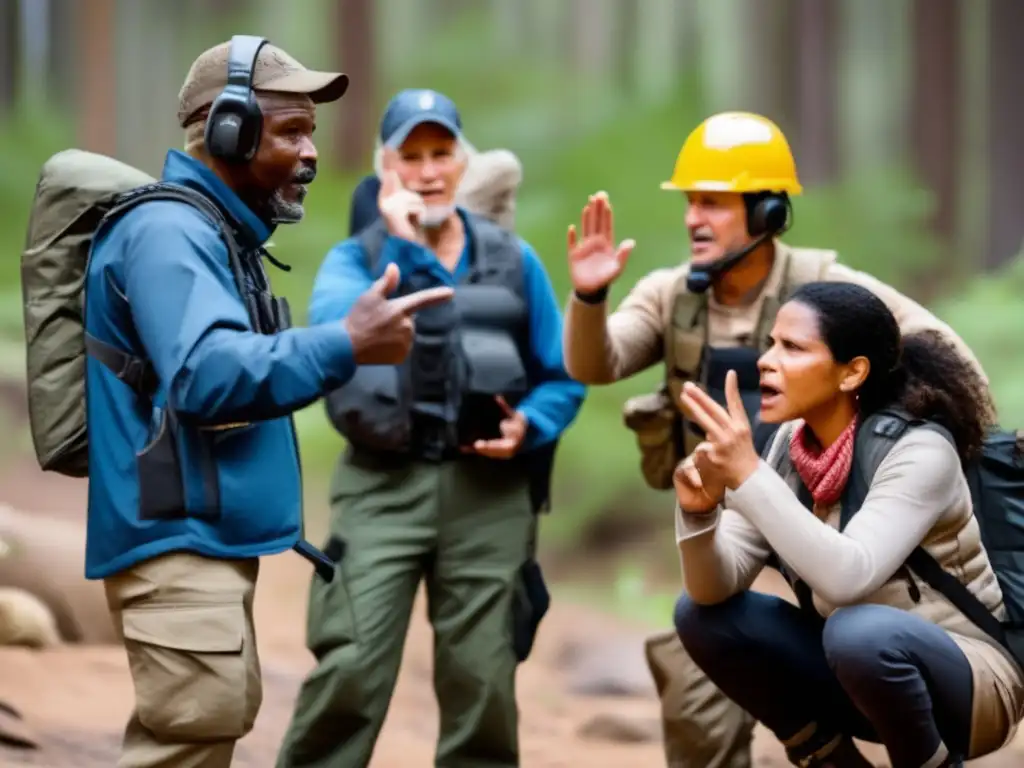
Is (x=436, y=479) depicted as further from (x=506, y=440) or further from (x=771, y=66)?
(x=771, y=66)

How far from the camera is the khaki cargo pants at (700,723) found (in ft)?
15.0

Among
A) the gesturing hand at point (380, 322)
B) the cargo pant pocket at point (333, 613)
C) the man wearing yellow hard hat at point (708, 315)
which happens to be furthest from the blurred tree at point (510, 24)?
the gesturing hand at point (380, 322)

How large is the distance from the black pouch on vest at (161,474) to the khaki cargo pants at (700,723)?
71.6 inches

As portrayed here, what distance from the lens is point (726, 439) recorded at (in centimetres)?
352

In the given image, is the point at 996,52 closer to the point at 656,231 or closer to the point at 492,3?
the point at 656,231

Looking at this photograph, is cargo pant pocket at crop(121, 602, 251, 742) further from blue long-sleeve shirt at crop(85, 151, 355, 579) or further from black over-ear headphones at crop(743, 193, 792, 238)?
black over-ear headphones at crop(743, 193, 792, 238)

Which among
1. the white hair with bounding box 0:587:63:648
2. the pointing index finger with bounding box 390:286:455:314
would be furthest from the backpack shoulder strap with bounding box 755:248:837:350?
the white hair with bounding box 0:587:63:648

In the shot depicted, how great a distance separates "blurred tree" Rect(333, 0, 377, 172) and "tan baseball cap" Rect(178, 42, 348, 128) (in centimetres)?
612

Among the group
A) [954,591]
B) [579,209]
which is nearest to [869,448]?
[954,591]

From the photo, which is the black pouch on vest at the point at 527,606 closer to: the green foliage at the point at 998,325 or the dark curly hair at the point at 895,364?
the dark curly hair at the point at 895,364

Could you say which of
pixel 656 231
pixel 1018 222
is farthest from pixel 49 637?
pixel 1018 222

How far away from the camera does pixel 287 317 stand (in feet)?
12.1

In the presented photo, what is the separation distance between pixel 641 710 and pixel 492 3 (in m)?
4.96

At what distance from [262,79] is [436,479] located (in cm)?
146
